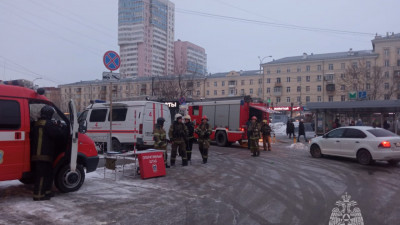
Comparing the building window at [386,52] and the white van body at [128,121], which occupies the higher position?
the building window at [386,52]

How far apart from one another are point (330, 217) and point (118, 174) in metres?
6.29

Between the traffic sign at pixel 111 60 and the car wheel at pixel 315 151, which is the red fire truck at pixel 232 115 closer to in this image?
the car wheel at pixel 315 151

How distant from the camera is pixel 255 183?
28.6 feet

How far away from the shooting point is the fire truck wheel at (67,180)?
7102 mm

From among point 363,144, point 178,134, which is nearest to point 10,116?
point 178,134

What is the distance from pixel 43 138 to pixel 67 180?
3.98ft

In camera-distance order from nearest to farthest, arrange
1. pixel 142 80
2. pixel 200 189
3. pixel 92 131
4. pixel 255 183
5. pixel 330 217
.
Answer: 1. pixel 330 217
2. pixel 200 189
3. pixel 255 183
4. pixel 92 131
5. pixel 142 80

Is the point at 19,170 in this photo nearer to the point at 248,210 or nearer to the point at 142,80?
the point at 248,210

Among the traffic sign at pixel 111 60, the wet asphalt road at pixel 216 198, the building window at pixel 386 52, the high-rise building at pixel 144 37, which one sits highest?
the high-rise building at pixel 144 37

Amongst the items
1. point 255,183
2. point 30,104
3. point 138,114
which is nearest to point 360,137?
point 255,183

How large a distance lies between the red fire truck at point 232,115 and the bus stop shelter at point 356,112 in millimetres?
6106

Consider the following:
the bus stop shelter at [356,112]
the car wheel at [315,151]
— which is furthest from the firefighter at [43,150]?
the bus stop shelter at [356,112]

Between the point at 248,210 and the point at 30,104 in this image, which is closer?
the point at 248,210

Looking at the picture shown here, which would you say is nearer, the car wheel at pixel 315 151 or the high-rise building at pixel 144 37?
the car wheel at pixel 315 151
